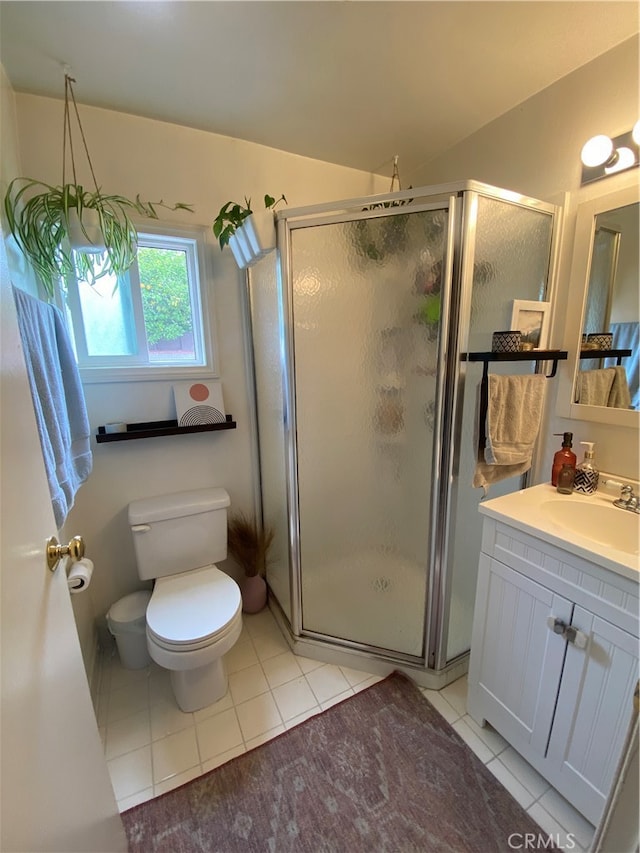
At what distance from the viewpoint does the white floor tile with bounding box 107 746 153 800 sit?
122cm

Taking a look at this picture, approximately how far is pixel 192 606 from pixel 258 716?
20.4 inches

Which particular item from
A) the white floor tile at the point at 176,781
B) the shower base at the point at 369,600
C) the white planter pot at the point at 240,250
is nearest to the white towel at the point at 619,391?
the shower base at the point at 369,600

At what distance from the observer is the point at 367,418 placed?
1.55 meters

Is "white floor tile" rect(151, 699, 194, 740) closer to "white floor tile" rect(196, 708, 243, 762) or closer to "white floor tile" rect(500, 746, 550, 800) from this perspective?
"white floor tile" rect(196, 708, 243, 762)

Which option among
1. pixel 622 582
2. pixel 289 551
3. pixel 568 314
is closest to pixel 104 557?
pixel 289 551

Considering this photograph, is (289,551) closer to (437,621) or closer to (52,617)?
(437,621)

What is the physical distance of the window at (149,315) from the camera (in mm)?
1618

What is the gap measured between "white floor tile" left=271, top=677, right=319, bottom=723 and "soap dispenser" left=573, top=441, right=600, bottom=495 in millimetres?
1379

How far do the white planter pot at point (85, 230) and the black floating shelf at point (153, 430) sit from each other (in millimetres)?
765

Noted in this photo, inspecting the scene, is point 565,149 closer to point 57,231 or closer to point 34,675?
point 57,231

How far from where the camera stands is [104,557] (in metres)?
1.75

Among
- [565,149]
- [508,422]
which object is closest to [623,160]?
[565,149]

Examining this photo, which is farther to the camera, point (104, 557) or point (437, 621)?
point (104, 557)

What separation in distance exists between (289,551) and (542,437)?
126 centimetres
